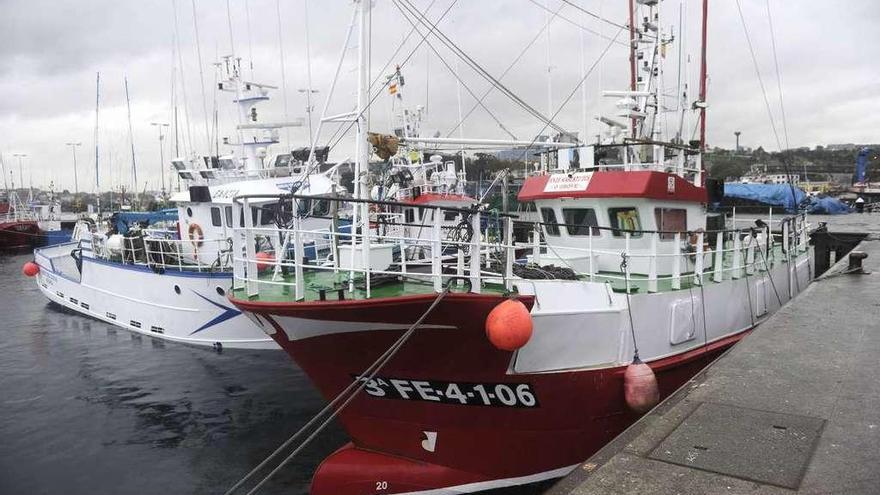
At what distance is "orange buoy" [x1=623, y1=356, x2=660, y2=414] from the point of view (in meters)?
6.57

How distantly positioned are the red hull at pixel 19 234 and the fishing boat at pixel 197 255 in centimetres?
3171

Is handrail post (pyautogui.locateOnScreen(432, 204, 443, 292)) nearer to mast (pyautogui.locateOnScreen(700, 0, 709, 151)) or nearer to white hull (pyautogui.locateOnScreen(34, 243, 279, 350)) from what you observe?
mast (pyautogui.locateOnScreen(700, 0, 709, 151))

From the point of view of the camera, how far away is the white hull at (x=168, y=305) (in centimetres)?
1413

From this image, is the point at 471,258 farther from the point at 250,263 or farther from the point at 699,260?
the point at 699,260

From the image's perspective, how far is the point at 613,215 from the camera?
350 inches

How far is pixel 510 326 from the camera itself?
16.9 ft

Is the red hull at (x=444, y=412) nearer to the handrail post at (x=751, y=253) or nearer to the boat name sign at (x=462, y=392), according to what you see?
the boat name sign at (x=462, y=392)

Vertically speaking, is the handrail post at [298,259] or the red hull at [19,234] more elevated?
the handrail post at [298,259]

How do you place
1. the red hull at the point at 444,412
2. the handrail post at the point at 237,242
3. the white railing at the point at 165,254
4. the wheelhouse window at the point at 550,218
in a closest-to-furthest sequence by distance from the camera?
the red hull at the point at 444,412 < the handrail post at the point at 237,242 < the wheelhouse window at the point at 550,218 < the white railing at the point at 165,254

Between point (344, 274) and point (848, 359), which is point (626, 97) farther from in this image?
point (344, 274)

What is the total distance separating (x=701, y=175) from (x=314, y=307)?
756cm

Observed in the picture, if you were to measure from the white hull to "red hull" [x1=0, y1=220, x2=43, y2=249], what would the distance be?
108 feet

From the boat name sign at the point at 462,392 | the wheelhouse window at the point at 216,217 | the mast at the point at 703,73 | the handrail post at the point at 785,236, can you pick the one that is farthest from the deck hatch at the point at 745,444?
the wheelhouse window at the point at 216,217

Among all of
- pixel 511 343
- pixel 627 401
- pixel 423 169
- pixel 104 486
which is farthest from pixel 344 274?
pixel 423 169
